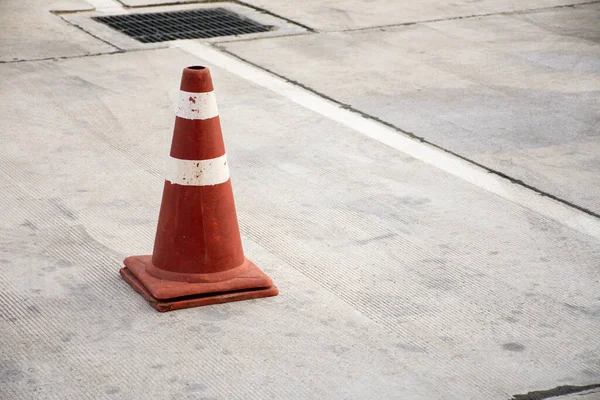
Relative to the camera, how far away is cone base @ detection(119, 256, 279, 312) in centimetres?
337

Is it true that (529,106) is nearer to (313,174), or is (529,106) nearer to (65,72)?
(313,174)

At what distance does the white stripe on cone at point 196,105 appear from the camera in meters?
3.38

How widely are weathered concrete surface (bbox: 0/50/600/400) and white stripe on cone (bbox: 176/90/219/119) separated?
0.70 metres

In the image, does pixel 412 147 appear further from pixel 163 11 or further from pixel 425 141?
pixel 163 11

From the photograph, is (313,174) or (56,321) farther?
(313,174)

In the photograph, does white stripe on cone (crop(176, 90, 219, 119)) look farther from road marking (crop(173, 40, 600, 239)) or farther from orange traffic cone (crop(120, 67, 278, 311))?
road marking (crop(173, 40, 600, 239))

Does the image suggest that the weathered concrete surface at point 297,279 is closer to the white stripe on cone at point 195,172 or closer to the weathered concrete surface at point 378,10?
the white stripe on cone at point 195,172

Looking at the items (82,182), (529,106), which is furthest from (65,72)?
(529,106)

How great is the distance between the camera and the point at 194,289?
11.2ft

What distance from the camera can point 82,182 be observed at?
182 inches

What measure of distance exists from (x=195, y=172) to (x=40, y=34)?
15.7 ft

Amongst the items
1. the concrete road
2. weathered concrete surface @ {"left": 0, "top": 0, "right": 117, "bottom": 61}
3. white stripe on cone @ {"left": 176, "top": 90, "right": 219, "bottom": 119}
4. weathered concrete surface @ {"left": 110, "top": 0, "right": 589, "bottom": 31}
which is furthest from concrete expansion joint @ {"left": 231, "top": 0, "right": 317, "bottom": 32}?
white stripe on cone @ {"left": 176, "top": 90, "right": 219, "bottom": 119}

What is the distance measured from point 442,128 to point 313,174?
3.79 ft

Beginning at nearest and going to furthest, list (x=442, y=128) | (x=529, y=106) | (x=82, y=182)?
(x=82, y=182), (x=442, y=128), (x=529, y=106)
